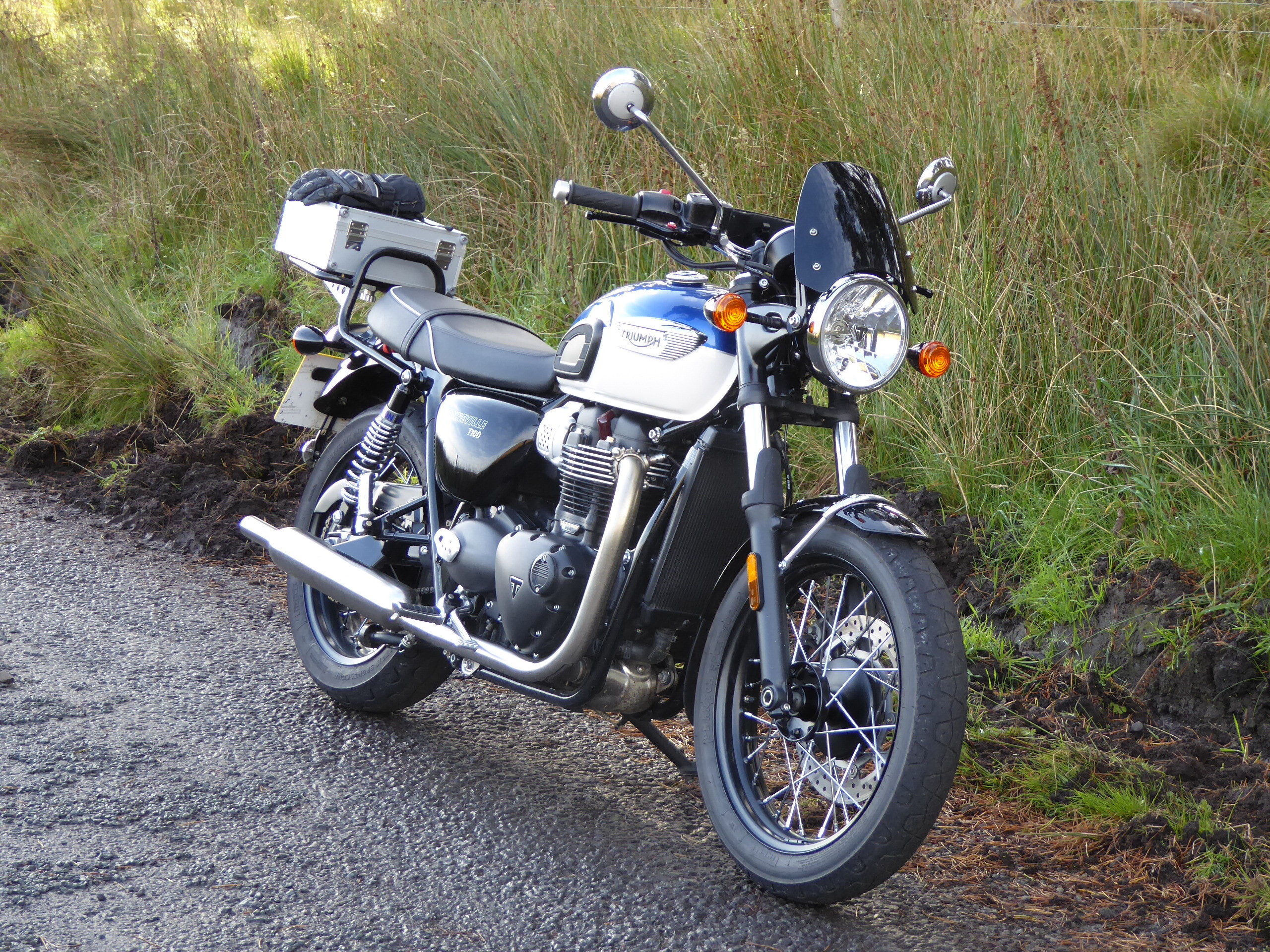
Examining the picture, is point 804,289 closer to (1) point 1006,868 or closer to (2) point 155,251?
(1) point 1006,868

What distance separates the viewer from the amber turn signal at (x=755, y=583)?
8.45 ft

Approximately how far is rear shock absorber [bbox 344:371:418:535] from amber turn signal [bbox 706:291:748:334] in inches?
47.7

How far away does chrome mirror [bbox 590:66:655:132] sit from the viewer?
98.3 inches

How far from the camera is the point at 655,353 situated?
110 inches

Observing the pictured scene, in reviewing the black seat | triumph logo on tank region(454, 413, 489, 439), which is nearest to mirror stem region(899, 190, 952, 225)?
the black seat

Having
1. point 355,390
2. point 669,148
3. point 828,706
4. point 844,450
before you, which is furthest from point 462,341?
point 828,706

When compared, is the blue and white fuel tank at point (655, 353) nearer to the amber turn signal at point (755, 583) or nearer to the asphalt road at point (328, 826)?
the amber turn signal at point (755, 583)

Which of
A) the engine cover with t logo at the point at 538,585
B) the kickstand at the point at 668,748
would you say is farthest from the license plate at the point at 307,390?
the kickstand at the point at 668,748

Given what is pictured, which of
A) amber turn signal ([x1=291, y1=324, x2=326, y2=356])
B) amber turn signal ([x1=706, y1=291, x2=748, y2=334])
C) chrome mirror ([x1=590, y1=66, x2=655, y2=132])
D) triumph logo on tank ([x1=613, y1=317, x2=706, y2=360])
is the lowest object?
amber turn signal ([x1=291, y1=324, x2=326, y2=356])

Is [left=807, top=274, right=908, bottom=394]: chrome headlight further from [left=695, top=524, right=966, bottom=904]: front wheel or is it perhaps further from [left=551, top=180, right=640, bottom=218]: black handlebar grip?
[left=551, top=180, right=640, bottom=218]: black handlebar grip

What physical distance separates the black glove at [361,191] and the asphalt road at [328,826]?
1.44 meters

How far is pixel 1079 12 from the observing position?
18.5ft

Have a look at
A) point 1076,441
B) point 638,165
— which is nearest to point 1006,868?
point 1076,441

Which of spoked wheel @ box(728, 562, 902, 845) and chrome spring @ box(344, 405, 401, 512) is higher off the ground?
chrome spring @ box(344, 405, 401, 512)
